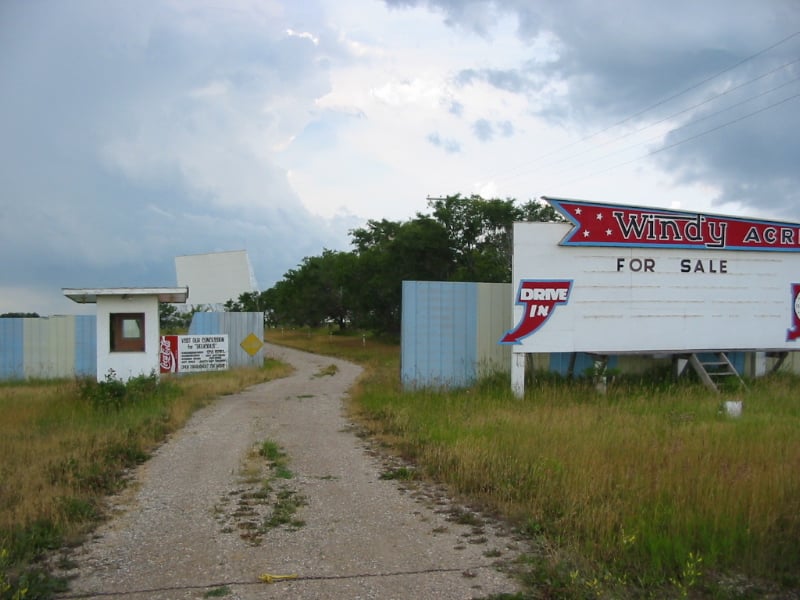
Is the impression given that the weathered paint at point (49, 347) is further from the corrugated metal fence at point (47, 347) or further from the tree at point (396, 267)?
the tree at point (396, 267)

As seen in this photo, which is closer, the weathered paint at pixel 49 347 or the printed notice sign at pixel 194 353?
the weathered paint at pixel 49 347

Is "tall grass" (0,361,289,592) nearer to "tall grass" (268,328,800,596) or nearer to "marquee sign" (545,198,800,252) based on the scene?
"tall grass" (268,328,800,596)

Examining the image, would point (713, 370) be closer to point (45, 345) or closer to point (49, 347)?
point (49, 347)

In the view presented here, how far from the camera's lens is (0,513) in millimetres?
6305

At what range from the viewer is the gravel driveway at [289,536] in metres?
4.93

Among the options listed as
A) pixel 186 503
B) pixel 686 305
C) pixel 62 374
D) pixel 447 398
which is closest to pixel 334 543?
pixel 186 503

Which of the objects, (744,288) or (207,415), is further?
(744,288)

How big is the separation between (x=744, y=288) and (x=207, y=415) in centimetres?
1234

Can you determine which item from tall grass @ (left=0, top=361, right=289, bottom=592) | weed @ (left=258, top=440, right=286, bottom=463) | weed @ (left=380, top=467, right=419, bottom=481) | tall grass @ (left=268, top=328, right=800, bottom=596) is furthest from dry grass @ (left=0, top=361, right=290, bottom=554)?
tall grass @ (left=268, top=328, right=800, bottom=596)

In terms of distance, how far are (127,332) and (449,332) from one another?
7.56 m

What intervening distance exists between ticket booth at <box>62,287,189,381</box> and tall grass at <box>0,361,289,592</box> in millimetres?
745

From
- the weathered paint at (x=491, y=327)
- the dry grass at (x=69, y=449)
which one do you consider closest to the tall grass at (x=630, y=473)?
the weathered paint at (x=491, y=327)

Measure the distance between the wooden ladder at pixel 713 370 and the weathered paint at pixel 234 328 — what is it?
16828mm

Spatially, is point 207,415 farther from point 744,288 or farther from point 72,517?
point 744,288
